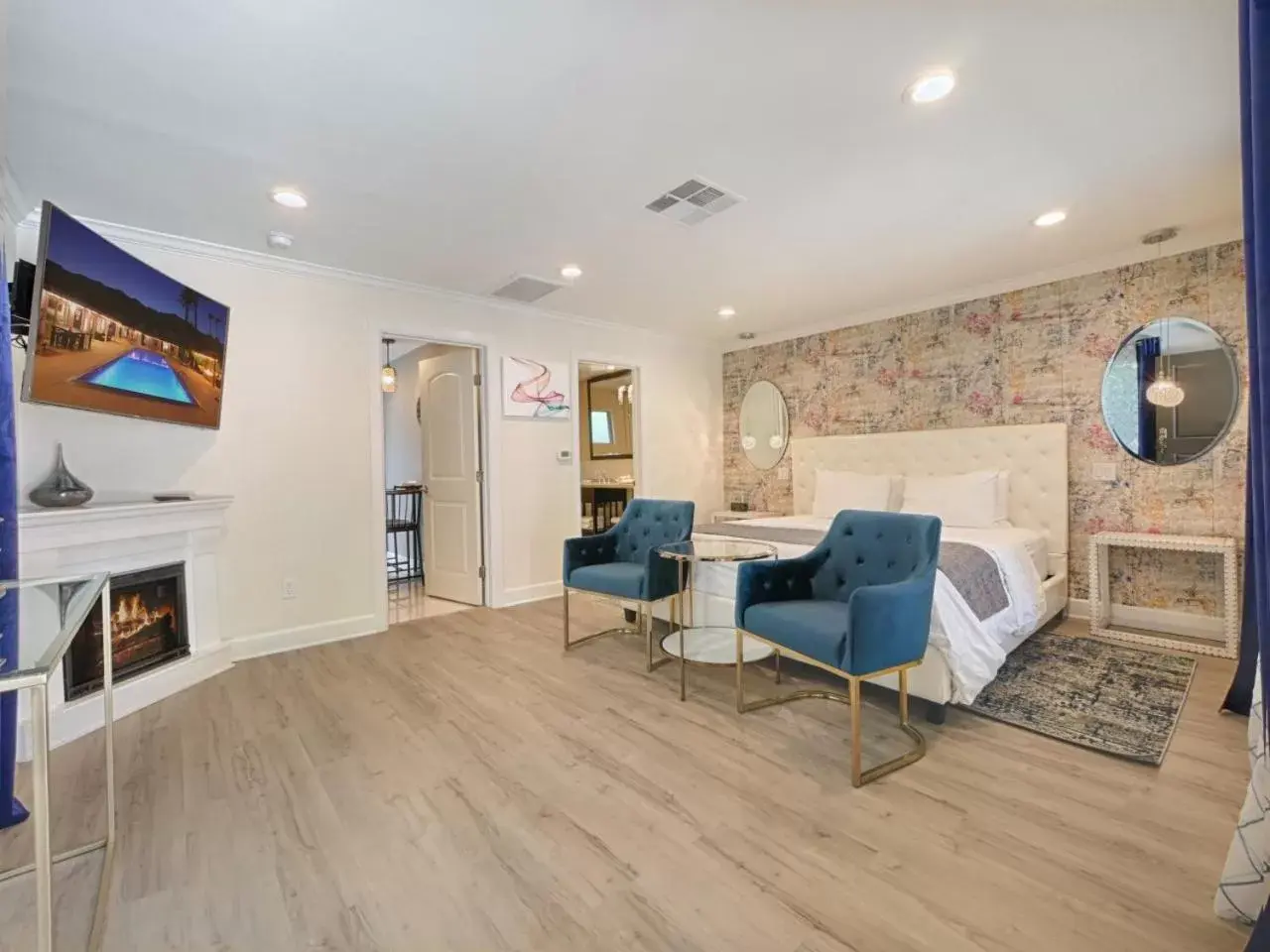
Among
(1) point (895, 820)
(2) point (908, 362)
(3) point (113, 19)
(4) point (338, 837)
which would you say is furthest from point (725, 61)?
(2) point (908, 362)

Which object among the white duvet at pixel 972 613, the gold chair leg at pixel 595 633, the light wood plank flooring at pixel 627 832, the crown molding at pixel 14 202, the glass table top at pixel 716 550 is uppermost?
the crown molding at pixel 14 202

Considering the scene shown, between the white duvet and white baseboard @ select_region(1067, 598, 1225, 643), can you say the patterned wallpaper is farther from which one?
the white duvet

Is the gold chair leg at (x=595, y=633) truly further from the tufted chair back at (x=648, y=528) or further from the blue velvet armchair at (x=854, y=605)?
the blue velvet armchair at (x=854, y=605)

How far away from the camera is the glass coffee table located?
2863 mm

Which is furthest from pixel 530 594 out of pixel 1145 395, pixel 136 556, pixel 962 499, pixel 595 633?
pixel 1145 395

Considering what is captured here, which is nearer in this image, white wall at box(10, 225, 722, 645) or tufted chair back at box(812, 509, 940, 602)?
tufted chair back at box(812, 509, 940, 602)

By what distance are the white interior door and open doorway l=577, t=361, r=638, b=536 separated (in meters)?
2.29

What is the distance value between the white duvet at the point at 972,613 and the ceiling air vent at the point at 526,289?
2.15 metres

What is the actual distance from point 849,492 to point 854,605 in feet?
9.22

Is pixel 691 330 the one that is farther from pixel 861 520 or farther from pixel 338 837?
pixel 338 837

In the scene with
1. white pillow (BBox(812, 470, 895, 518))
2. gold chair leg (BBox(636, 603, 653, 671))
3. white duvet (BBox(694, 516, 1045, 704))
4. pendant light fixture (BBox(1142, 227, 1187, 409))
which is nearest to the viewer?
white duvet (BBox(694, 516, 1045, 704))

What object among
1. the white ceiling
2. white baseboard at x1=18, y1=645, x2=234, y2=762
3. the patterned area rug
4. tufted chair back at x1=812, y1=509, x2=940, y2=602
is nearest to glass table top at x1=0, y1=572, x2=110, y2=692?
white baseboard at x1=18, y1=645, x2=234, y2=762

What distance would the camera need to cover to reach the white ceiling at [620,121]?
172cm

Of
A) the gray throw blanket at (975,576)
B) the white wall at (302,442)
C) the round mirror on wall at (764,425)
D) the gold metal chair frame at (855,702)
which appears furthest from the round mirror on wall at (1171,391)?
the white wall at (302,442)
